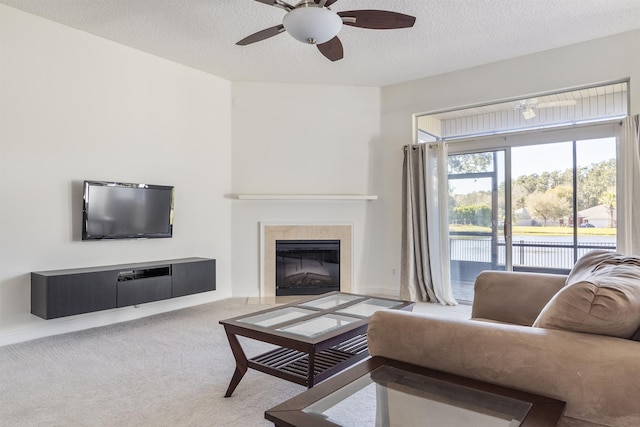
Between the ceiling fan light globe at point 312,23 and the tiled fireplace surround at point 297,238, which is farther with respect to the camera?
the tiled fireplace surround at point 297,238

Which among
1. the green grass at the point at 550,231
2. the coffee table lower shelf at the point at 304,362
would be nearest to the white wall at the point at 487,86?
the green grass at the point at 550,231

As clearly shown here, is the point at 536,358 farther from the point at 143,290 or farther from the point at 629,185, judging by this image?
the point at 143,290

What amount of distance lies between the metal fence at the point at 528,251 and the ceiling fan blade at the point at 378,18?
9.22ft

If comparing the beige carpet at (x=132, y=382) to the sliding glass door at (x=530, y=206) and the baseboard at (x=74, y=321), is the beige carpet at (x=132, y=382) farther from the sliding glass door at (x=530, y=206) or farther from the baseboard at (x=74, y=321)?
the sliding glass door at (x=530, y=206)

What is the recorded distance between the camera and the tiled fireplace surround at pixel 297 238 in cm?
504

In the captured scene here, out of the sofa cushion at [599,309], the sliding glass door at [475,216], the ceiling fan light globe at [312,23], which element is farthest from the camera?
the sliding glass door at [475,216]

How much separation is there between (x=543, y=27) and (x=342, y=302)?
10.2ft

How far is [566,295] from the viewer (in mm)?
1312

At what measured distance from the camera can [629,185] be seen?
3.59 meters

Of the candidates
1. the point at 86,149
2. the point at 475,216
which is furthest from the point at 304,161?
the point at 86,149

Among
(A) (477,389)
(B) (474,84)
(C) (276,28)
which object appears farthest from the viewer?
(B) (474,84)

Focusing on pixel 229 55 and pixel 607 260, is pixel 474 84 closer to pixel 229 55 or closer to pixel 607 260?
pixel 229 55

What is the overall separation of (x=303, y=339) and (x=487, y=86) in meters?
3.81

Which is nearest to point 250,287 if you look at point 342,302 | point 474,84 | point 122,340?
point 122,340
